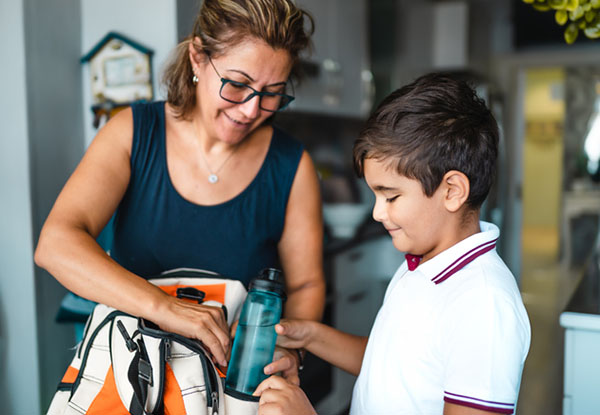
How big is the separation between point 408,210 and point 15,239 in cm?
126

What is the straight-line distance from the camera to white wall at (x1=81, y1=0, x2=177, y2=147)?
1.70 meters

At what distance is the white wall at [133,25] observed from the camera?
1701 millimetres

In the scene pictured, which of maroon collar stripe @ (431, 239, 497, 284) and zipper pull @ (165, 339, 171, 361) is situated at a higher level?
maroon collar stripe @ (431, 239, 497, 284)

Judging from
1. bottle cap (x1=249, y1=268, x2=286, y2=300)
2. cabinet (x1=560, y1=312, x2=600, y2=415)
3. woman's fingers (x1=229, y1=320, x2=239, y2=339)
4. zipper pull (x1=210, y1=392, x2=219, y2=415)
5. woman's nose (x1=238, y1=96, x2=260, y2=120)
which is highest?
woman's nose (x1=238, y1=96, x2=260, y2=120)

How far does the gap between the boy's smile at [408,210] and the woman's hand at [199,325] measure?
33cm

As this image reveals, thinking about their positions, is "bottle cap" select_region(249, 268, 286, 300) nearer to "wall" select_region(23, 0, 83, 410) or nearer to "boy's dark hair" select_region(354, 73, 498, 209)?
"boy's dark hair" select_region(354, 73, 498, 209)

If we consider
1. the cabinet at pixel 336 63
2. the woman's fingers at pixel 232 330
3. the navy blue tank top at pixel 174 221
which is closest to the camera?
the woman's fingers at pixel 232 330

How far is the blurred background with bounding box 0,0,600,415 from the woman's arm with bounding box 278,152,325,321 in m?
0.28

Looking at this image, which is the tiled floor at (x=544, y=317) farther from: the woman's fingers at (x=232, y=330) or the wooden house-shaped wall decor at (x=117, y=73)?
the wooden house-shaped wall decor at (x=117, y=73)

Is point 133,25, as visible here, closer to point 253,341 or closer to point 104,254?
point 104,254

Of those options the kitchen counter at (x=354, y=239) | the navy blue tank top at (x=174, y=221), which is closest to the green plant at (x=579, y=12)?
the navy blue tank top at (x=174, y=221)

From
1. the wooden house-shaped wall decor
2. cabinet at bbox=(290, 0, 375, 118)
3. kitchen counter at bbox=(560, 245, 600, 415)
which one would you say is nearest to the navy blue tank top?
the wooden house-shaped wall decor

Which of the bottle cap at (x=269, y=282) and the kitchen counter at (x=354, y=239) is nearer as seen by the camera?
the bottle cap at (x=269, y=282)

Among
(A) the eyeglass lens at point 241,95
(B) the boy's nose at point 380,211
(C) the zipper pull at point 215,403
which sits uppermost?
(A) the eyeglass lens at point 241,95
